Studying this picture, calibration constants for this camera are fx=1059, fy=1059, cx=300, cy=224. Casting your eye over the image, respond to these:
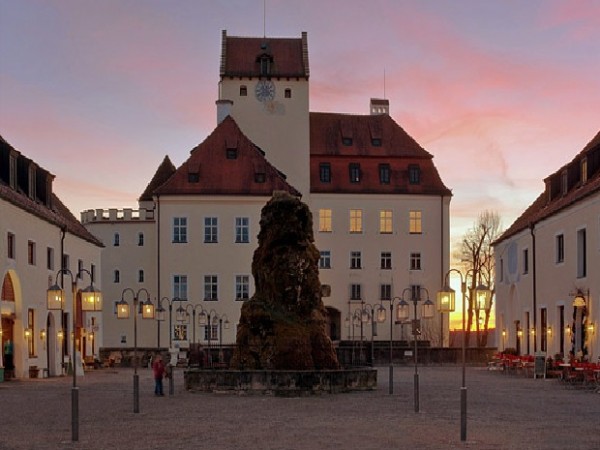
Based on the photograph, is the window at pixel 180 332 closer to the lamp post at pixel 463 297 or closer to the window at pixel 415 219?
the window at pixel 415 219

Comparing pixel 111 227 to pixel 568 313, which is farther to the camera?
pixel 111 227

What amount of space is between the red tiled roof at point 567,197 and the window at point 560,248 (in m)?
1.12

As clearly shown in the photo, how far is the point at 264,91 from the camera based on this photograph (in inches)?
3123

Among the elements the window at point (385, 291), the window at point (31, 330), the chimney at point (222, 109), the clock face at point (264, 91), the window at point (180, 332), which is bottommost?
the window at point (180, 332)

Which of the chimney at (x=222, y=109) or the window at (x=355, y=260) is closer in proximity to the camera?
the chimney at (x=222, y=109)

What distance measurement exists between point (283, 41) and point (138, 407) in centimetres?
5833

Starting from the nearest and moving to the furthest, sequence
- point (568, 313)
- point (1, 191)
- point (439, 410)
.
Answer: point (439, 410)
point (1, 191)
point (568, 313)

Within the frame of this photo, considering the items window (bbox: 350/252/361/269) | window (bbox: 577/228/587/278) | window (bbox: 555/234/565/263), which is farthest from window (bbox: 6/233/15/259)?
window (bbox: 350/252/361/269)

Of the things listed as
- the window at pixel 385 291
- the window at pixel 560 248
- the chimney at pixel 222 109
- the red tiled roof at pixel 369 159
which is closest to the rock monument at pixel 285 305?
the window at pixel 560 248

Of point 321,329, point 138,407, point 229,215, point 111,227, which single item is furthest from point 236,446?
point 111,227

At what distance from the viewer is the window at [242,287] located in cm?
7212

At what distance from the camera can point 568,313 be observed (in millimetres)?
44250

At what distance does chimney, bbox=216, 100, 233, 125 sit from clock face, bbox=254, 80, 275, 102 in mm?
2481

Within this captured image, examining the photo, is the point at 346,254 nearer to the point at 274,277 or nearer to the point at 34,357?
the point at 34,357
